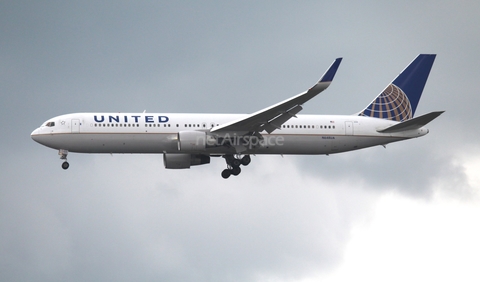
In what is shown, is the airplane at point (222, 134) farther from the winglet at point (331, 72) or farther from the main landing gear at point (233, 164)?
the winglet at point (331, 72)

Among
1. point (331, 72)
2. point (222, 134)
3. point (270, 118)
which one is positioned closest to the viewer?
point (331, 72)

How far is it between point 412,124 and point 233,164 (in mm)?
14699

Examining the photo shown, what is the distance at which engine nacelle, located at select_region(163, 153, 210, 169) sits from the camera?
221ft

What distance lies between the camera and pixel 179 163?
67812 mm

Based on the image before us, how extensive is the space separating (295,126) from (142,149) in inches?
485

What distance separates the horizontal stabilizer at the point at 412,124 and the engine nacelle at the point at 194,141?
576 inches

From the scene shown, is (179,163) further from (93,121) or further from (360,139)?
(360,139)

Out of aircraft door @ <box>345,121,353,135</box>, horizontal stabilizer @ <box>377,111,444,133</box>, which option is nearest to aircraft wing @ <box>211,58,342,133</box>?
aircraft door @ <box>345,121,353,135</box>

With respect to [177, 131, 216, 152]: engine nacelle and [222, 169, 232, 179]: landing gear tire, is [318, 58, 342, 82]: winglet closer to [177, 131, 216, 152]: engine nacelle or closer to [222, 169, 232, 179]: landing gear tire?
[177, 131, 216, 152]: engine nacelle

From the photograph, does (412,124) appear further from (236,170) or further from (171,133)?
(171,133)

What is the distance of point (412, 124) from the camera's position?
66.4 meters

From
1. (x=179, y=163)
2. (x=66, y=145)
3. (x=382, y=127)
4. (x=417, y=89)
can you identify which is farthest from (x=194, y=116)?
(x=417, y=89)

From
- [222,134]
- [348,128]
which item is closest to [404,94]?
[348,128]

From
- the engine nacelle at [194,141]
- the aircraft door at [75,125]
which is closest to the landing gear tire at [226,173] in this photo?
the engine nacelle at [194,141]
